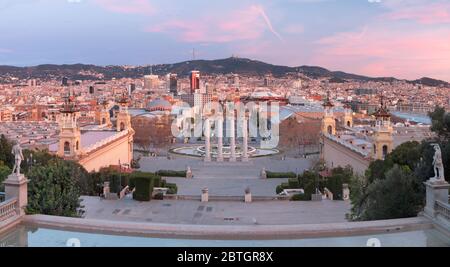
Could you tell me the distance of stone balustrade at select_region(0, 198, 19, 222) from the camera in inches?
316

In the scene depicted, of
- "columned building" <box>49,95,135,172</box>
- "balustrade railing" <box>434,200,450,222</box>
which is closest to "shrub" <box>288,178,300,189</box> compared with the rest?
"columned building" <box>49,95,135,172</box>

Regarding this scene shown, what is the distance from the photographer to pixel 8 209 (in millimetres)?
8219

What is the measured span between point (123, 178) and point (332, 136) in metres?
15.2

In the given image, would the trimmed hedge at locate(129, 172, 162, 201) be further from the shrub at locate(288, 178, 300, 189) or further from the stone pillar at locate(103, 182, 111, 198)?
the shrub at locate(288, 178, 300, 189)

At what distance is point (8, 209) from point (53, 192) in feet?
8.57

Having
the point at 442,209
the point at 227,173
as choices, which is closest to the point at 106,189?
the point at 227,173

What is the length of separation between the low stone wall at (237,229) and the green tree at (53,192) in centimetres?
230

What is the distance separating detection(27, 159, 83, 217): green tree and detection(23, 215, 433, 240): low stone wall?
7.56 ft

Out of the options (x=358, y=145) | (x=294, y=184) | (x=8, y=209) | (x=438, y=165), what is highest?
(x=438, y=165)

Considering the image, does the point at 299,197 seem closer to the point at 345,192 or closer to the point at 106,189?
the point at 345,192

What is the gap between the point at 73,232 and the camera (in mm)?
7871

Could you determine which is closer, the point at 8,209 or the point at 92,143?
the point at 8,209
